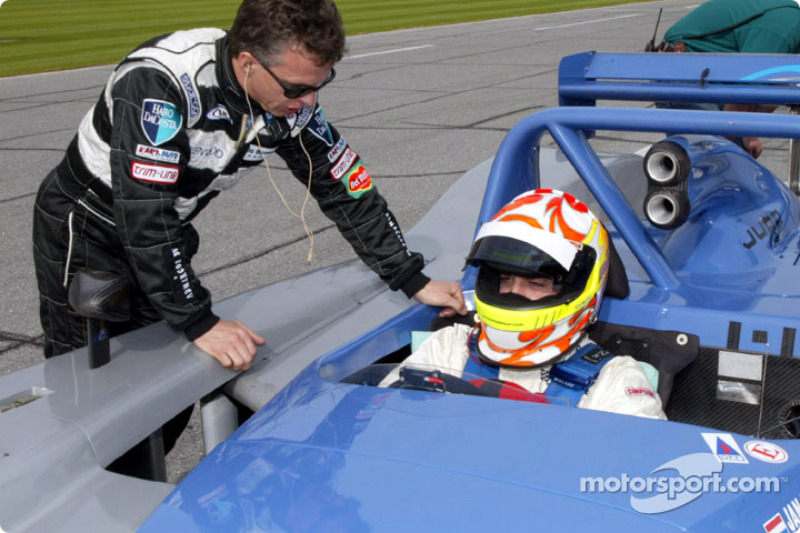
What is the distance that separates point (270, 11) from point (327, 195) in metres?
0.89

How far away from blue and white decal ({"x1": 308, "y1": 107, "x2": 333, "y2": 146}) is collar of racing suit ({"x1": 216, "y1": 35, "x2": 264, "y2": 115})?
422 mm

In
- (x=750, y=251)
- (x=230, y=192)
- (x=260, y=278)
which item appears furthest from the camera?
(x=230, y=192)

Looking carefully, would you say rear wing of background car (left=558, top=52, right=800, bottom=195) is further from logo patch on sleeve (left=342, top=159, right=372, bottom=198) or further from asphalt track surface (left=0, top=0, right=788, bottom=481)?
asphalt track surface (left=0, top=0, right=788, bottom=481)

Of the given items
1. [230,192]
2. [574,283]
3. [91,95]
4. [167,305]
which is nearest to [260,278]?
[230,192]

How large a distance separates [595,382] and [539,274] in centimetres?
37

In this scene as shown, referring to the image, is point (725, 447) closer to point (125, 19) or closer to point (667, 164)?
point (667, 164)

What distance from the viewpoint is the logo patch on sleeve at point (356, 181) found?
3348mm

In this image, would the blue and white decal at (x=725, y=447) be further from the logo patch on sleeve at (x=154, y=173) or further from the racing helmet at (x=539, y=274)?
the logo patch on sleeve at (x=154, y=173)

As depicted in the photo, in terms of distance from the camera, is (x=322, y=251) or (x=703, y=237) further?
(x=322, y=251)

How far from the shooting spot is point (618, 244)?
3537mm

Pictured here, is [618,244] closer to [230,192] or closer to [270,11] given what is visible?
[270,11]

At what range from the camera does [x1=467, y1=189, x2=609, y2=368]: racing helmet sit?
2615 millimetres

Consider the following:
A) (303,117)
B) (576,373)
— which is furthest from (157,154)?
→ (576,373)

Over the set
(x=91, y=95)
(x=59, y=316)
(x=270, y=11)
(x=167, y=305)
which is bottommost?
(x=91, y=95)
